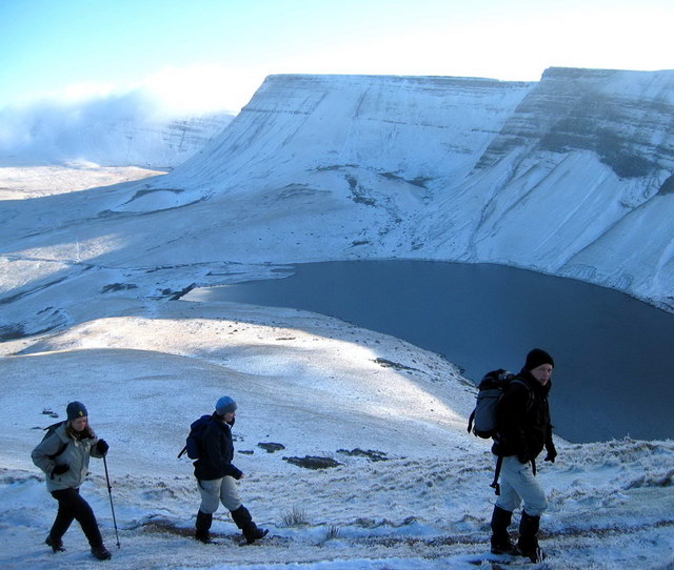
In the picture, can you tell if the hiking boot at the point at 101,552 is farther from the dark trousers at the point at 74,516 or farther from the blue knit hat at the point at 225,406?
the blue knit hat at the point at 225,406

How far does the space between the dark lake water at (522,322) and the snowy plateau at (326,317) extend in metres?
2.68

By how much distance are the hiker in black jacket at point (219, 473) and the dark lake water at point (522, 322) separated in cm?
1752

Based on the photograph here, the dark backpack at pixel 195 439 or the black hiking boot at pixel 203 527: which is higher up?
the dark backpack at pixel 195 439

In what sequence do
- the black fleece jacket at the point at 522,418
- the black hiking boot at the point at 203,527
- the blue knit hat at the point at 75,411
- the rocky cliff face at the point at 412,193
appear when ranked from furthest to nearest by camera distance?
the rocky cliff face at the point at 412,193, the black hiking boot at the point at 203,527, the blue knit hat at the point at 75,411, the black fleece jacket at the point at 522,418

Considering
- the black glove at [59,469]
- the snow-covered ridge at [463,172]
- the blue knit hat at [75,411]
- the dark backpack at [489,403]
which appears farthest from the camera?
the snow-covered ridge at [463,172]

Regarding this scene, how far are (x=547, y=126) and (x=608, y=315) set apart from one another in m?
32.1

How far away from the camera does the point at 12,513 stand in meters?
8.59

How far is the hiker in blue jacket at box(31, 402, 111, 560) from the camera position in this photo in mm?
7125

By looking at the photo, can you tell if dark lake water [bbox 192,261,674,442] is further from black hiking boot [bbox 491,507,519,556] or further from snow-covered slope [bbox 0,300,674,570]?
black hiking boot [bbox 491,507,519,556]

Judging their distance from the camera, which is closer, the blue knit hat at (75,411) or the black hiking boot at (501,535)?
the black hiking boot at (501,535)

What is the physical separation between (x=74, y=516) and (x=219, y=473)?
1485 millimetres

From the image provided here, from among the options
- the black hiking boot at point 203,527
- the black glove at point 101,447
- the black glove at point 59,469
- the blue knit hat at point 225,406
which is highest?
the blue knit hat at point 225,406

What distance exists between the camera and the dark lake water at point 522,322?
25922 millimetres

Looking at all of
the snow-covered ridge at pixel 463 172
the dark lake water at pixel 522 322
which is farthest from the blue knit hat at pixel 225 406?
the snow-covered ridge at pixel 463 172
